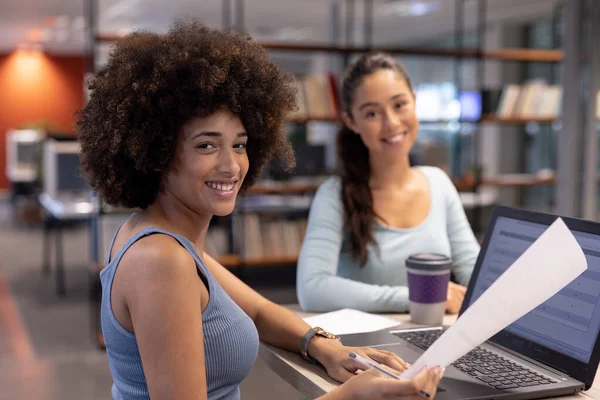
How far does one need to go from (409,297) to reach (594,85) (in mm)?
3824

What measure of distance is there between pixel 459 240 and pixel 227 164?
1.08m

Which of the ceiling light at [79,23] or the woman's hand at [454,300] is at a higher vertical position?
the ceiling light at [79,23]

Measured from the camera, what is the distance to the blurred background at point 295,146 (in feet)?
14.7

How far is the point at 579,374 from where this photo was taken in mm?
1192

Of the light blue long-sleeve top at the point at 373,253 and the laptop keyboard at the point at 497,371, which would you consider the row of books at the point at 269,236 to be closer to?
the light blue long-sleeve top at the point at 373,253

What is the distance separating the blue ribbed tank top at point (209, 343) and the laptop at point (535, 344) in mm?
290

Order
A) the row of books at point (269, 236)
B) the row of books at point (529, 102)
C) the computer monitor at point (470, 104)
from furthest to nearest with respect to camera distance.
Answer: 1. the row of books at point (529, 102)
2. the computer monitor at point (470, 104)
3. the row of books at point (269, 236)

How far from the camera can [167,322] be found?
1.04 meters

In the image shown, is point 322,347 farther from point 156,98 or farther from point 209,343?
point 156,98

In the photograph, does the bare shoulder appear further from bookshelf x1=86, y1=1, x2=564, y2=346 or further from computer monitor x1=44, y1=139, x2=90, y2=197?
computer monitor x1=44, y1=139, x2=90, y2=197

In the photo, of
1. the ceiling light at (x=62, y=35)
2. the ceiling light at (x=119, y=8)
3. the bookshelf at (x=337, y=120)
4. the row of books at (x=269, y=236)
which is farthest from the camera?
the ceiling light at (x=62, y=35)

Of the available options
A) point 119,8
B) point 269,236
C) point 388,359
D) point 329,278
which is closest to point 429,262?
point 329,278

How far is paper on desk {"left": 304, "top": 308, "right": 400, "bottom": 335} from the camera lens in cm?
158

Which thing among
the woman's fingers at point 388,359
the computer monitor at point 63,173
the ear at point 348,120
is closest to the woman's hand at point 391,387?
the woman's fingers at point 388,359
